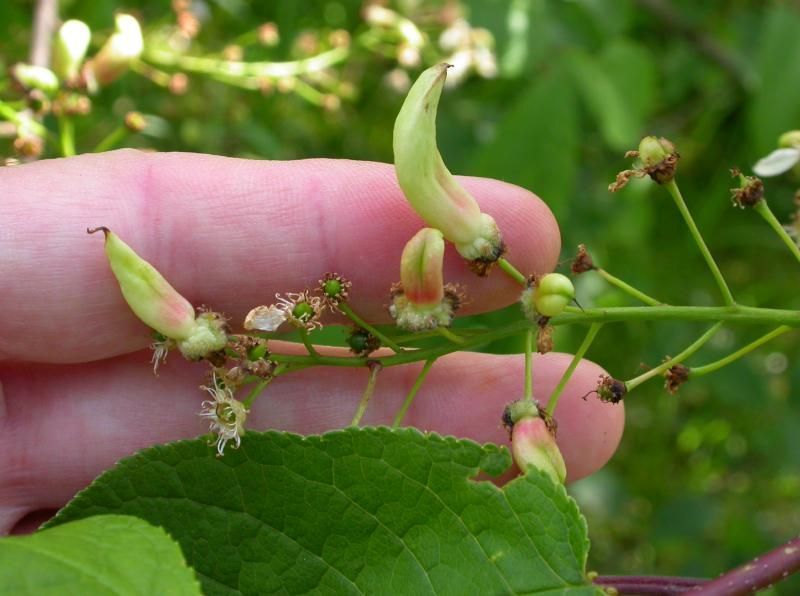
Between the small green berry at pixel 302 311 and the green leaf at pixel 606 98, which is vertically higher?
the green leaf at pixel 606 98

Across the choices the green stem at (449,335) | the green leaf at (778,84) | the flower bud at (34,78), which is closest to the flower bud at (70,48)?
the flower bud at (34,78)

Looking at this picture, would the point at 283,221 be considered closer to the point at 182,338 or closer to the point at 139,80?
the point at 182,338

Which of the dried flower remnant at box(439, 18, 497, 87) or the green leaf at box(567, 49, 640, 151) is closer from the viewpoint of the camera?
the green leaf at box(567, 49, 640, 151)

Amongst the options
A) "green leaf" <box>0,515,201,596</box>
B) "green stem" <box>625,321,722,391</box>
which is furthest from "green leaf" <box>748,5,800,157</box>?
"green leaf" <box>0,515,201,596</box>

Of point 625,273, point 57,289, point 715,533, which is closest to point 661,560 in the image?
point 715,533

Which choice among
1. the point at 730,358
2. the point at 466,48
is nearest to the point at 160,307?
the point at 730,358

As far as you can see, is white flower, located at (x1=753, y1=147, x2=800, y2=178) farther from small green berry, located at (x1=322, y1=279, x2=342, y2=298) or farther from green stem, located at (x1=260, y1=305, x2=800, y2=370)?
small green berry, located at (x1=322, y1=279, x2=342, y2=298)

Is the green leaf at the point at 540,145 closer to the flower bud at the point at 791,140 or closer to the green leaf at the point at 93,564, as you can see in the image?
the flower bud at the point at 791,140
